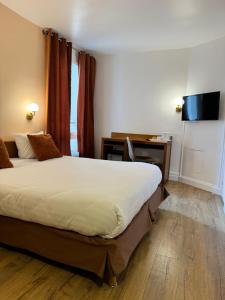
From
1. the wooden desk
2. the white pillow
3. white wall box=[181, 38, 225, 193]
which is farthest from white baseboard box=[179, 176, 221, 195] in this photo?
the white pillow

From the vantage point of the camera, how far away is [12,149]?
321 cm

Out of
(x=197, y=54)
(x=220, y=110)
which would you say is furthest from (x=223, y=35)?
(x=220, y=110)

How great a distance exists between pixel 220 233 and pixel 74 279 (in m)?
1.76

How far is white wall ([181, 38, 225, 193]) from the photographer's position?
3.93 meters

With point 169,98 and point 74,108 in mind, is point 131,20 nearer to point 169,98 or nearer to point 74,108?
point 169,98

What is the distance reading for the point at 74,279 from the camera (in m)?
Result: 1.68

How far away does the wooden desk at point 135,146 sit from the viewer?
4258mm

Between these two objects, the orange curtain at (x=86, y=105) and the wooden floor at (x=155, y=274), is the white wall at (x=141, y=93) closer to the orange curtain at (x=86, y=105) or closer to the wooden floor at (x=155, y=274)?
the orange curtain at (x=86, y=105)

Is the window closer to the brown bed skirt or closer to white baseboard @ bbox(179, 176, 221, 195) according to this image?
white baseboard @ bbox(179, 176, 221, 195)

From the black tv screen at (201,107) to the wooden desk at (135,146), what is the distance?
69 cm

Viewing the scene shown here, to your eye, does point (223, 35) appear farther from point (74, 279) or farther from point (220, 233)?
point (74, 279)

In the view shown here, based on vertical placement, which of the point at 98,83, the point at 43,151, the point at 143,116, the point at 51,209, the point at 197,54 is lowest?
the point at 51,209

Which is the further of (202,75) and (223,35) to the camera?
(202,75)

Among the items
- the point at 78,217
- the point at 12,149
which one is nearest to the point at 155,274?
the point at 78,217
